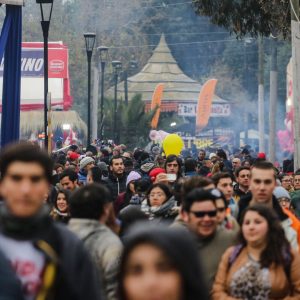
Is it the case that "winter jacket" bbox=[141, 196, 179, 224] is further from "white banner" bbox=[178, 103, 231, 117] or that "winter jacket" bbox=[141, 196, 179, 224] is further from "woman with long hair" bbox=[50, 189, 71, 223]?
"white banner" bbox=[178, 103, 231, 117]

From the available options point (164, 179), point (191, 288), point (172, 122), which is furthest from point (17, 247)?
point (172, 122)

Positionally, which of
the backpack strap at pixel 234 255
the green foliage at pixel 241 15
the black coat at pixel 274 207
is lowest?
the backpack strap at pixel 234 255

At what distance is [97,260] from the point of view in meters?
7.39

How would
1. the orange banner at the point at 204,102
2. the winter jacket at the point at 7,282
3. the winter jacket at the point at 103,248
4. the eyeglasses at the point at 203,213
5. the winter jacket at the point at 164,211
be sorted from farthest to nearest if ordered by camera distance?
the orange banner at the point at 204,102
the winter jacket at the point at 164,211
the eyeglasses at the point at 203,213
the winter jacket at the point at 103,248
the winter jacket at the point at 7,282

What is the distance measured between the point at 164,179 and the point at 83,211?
6.19 meters

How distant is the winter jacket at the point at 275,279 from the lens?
805cm

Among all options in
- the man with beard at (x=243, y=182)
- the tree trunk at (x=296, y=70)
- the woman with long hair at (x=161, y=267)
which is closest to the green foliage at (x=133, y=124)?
the tree trunk at (x=296, y=70)

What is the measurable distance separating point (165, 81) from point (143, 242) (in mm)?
80580

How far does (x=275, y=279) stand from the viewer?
26.4 feet

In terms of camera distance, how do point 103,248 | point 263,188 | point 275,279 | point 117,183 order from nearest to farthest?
point 103,248
point 275,279
point 263,188
point 117,183

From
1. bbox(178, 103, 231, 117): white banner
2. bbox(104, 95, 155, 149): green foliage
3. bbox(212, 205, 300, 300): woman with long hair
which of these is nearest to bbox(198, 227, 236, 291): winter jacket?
bbox(212, 205, 300, 300): woman with long hair

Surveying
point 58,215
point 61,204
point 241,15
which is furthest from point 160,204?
point 241,15

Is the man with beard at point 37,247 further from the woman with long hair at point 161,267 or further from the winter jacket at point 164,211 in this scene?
the winter jacket at point 164,211

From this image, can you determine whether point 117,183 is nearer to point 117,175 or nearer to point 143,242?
point 117,175
